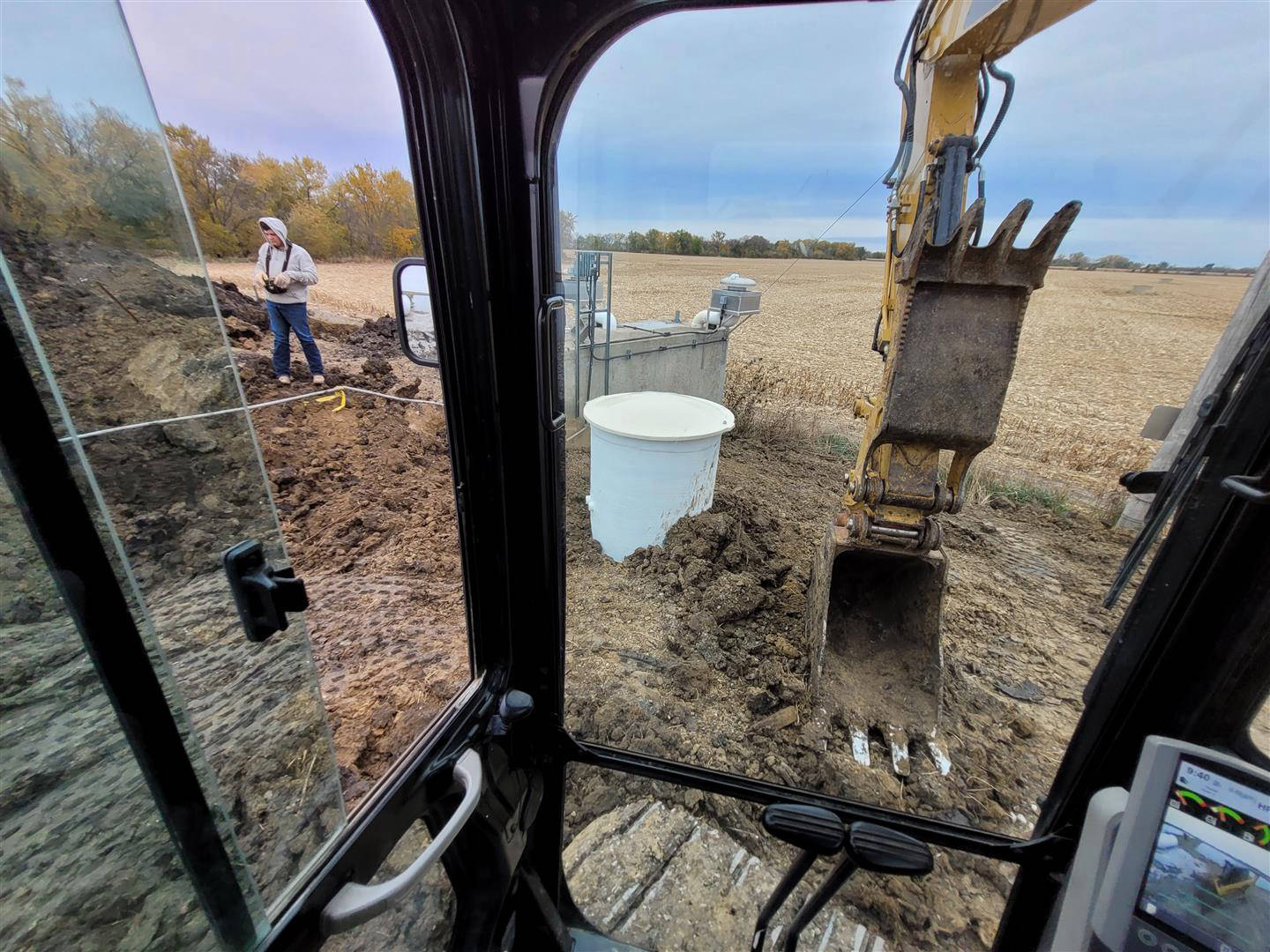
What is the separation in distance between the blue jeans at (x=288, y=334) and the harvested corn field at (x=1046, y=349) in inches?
80.5

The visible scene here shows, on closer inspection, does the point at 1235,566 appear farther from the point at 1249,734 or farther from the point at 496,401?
the point at 496,401

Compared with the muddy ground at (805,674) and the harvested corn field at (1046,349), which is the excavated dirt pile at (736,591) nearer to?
the muddy ground at (805,674)

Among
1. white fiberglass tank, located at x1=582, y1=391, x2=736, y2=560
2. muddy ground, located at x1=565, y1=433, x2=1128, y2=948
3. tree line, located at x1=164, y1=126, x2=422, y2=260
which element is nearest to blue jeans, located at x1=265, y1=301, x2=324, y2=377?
tree line, located at x1=164, y1=126, x2=422, y2=260

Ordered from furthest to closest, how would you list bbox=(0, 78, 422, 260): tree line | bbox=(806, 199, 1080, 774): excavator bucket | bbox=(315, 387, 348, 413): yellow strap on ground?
bbox=(806, 199, 1080, 774): excavator bucket → bbox=(315, 387, 348, 413): yellow strap on ground → bbox=(0, 78, 422, 260): tree line

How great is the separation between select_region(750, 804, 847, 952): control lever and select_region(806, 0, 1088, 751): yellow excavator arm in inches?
51.7

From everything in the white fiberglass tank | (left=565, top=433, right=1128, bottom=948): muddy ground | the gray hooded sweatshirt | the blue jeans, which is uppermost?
the gray hooded sweatshirt

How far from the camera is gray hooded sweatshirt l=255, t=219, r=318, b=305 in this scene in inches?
26.7

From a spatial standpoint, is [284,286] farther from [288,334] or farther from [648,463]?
[648,463]

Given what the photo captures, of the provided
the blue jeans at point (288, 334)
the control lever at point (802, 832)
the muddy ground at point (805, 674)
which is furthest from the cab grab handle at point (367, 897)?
the muddy ground at point (805, 674)

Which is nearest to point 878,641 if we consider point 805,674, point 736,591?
point 805,674

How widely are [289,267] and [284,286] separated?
0.16 feet

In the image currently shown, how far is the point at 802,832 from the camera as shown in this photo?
997 mm

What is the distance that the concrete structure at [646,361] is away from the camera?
475 centimetres

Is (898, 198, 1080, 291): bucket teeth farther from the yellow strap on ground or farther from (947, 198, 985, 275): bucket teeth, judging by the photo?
the yellow strap on ground
